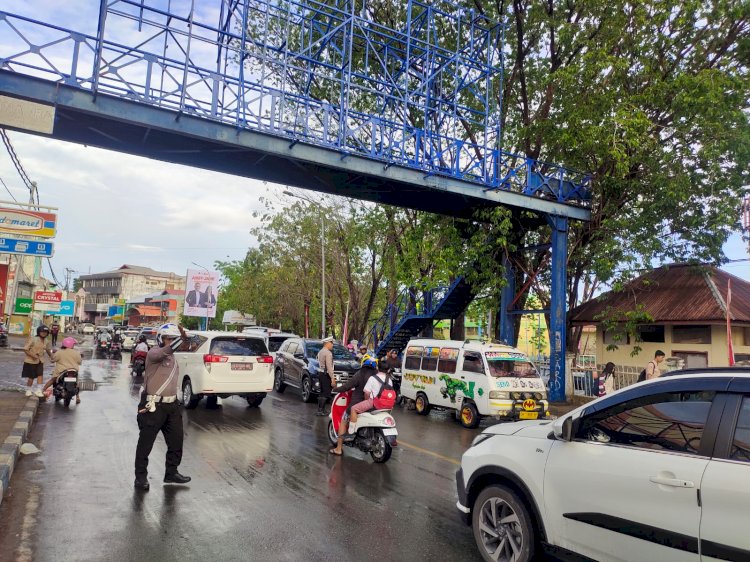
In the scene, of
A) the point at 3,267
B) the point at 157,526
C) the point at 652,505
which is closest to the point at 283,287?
the point at 3,267

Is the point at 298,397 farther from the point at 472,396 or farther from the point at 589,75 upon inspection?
the point at 589,75

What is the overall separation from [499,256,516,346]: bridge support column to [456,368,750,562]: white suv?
14461 mm

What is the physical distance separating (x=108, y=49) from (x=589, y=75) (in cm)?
1219

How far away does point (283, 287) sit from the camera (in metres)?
38.9

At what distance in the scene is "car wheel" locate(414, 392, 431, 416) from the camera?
1418 centimetres

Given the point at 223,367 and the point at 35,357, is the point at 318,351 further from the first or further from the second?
the point at 35,357

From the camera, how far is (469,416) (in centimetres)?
1237

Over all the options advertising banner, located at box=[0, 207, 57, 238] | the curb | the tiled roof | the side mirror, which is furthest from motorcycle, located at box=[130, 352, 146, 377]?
the side mirror

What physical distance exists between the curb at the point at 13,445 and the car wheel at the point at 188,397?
9.84 feet

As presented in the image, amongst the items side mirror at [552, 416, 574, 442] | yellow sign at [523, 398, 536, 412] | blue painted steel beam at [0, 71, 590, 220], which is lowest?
yellow sign at [523, 398, 536, 412]

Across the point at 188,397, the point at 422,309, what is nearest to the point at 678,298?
the point at 422,309

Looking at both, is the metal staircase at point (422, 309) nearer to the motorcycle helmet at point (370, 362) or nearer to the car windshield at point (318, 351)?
the car windshield at point (318, 351)

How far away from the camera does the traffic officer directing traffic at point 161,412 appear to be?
6641 millimetres

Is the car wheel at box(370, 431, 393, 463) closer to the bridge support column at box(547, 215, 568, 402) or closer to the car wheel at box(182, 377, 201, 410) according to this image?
the car wheel at box(182, 377, 201, 410)
